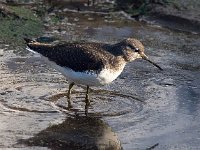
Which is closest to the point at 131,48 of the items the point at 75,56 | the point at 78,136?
the point at 75,56

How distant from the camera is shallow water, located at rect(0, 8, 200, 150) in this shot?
6.77m

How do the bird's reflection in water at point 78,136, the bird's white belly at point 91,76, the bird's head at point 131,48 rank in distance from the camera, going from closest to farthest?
1. the bird's reflection in water at point 78,136
2. the bird's white belly at point 91,76
3. the bird's head at point 131,48

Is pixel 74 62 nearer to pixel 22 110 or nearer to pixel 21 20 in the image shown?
pixel 22 110

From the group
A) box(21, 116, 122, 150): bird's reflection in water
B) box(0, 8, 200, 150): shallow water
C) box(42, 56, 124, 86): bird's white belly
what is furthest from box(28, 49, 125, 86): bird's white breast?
box(21, 116, 122, 150): bird's reflection in water

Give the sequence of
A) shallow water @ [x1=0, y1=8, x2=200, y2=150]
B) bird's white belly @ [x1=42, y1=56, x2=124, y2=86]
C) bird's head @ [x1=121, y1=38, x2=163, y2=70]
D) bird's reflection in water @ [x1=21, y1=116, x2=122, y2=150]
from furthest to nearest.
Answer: bird's head @ [x1=121, y1=38, x2=163, y2=70] → bird's white belly @ [x1=42, y1=56, x2=124, y2=86] → shallow water @ [x1=0, y1=8, x2=200, y2=150] → bird's reflection in water @ [x1=21, y1=116, x2=122, y2=150]

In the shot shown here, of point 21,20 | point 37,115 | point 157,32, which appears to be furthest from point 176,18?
point 37,115

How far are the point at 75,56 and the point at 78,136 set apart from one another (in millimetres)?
1359

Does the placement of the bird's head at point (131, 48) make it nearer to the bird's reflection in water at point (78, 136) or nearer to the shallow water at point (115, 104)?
the shallow water at point (115, 104)

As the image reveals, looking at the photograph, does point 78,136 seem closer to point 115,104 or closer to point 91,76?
point 91,76

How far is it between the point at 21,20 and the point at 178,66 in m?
3.14

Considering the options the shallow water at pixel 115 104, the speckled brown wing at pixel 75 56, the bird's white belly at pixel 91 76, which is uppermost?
the speckled brown wing at pixel 75 56

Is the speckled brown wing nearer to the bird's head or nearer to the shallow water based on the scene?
the bird's head

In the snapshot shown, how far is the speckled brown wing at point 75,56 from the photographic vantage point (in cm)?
775

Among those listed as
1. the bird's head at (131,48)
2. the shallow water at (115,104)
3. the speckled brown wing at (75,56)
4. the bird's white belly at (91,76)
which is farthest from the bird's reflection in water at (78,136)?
the bird's head at (131,48)
